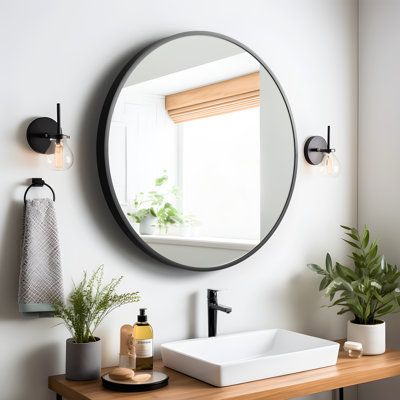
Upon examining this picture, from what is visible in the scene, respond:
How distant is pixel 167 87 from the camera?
6.96 feet

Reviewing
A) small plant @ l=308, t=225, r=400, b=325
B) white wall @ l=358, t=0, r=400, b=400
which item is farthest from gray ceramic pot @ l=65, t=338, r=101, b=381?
white wall @ l=358, t=0, r=400, b=400

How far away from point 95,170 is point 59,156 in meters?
0.19

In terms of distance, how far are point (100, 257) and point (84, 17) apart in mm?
747

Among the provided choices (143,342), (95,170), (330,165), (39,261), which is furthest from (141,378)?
(330,165)

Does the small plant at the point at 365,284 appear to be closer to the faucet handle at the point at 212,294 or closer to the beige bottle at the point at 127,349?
the faucet handle at the point at 212,294

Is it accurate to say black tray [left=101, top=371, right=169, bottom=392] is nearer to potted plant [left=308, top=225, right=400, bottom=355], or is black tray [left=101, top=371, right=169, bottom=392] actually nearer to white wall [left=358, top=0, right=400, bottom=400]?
potted plant [left=308, top=225, right=400, bottom=355]

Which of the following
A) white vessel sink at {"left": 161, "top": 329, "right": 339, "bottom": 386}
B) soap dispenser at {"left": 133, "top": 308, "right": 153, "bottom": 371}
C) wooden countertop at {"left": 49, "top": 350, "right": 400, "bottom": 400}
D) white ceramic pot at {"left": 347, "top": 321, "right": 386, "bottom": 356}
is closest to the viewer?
wooden countertop at {"left": 49, "top": 350, "right": 400, "bottom": 400}

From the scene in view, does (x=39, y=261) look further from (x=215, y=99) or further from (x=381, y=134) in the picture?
(x=381, y=134)

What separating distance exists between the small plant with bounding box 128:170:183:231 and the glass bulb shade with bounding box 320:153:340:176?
0.64m

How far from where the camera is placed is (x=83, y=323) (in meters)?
1.87

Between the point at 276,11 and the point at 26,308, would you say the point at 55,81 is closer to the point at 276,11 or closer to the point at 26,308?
the point at 26,308

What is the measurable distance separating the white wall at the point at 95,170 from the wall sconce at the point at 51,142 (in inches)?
1.3

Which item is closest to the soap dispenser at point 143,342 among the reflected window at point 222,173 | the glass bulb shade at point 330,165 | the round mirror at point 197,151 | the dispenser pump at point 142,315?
the dispenser pump at point 142,315

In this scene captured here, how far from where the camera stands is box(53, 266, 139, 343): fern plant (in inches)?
73.5
